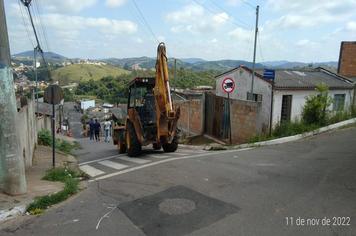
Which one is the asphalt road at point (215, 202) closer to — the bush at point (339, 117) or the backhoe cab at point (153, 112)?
the backhoe cab at point (153, 112)

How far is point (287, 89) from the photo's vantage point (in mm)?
22172

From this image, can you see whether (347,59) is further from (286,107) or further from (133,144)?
(133,144)

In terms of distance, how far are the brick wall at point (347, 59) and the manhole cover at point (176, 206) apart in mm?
28229

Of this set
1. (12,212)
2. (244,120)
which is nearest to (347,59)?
(244,120)

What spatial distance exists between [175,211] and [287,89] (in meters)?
17.6

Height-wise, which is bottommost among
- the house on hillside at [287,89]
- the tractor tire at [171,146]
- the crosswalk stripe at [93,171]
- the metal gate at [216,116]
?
the crosswalk stripe at [93,171]

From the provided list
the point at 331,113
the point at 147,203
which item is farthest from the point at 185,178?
the point at 331,113

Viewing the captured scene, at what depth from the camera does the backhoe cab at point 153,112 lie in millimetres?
12859

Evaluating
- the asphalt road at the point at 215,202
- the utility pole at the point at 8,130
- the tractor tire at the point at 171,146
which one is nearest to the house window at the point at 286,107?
the tractor tire at the point at 171,146

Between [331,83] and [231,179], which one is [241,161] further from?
[331,83]

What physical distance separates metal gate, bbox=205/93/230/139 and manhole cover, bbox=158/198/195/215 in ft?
39.9

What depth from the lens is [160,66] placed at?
13.0 m

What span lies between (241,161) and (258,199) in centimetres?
400

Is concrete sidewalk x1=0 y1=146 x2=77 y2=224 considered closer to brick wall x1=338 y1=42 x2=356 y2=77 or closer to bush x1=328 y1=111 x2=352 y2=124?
bush x1=328 y1=111 x2=352 y2=124
